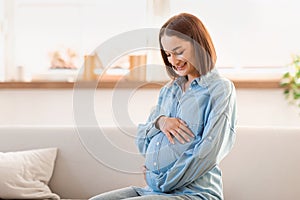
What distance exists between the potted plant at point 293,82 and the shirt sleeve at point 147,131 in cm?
107

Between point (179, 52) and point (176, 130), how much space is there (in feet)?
0.84

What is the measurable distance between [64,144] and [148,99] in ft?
1.91

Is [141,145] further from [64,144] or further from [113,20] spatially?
[113,20]

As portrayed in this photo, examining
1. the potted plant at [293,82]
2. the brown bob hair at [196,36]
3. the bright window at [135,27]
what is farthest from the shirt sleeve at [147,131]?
the potted plant at [293,82]

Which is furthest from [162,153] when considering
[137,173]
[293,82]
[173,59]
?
[293,82]

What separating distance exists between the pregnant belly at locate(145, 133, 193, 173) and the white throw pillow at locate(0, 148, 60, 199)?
70 cm

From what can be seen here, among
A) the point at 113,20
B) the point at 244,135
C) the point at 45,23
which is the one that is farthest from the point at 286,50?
the point at 45,23

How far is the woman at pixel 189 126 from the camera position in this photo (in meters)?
1.72

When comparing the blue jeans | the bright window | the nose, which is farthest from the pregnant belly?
the bright window

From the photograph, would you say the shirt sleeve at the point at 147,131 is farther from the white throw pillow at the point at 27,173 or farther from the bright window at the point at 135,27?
the bright window at the point at 135,27

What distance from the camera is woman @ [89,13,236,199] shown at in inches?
67.6

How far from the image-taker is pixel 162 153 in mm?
1778

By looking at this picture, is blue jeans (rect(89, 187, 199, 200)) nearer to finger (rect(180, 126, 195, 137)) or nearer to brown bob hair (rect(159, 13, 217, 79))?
finger (rect(180, 126, 195, 137))

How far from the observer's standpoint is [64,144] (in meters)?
2.50
